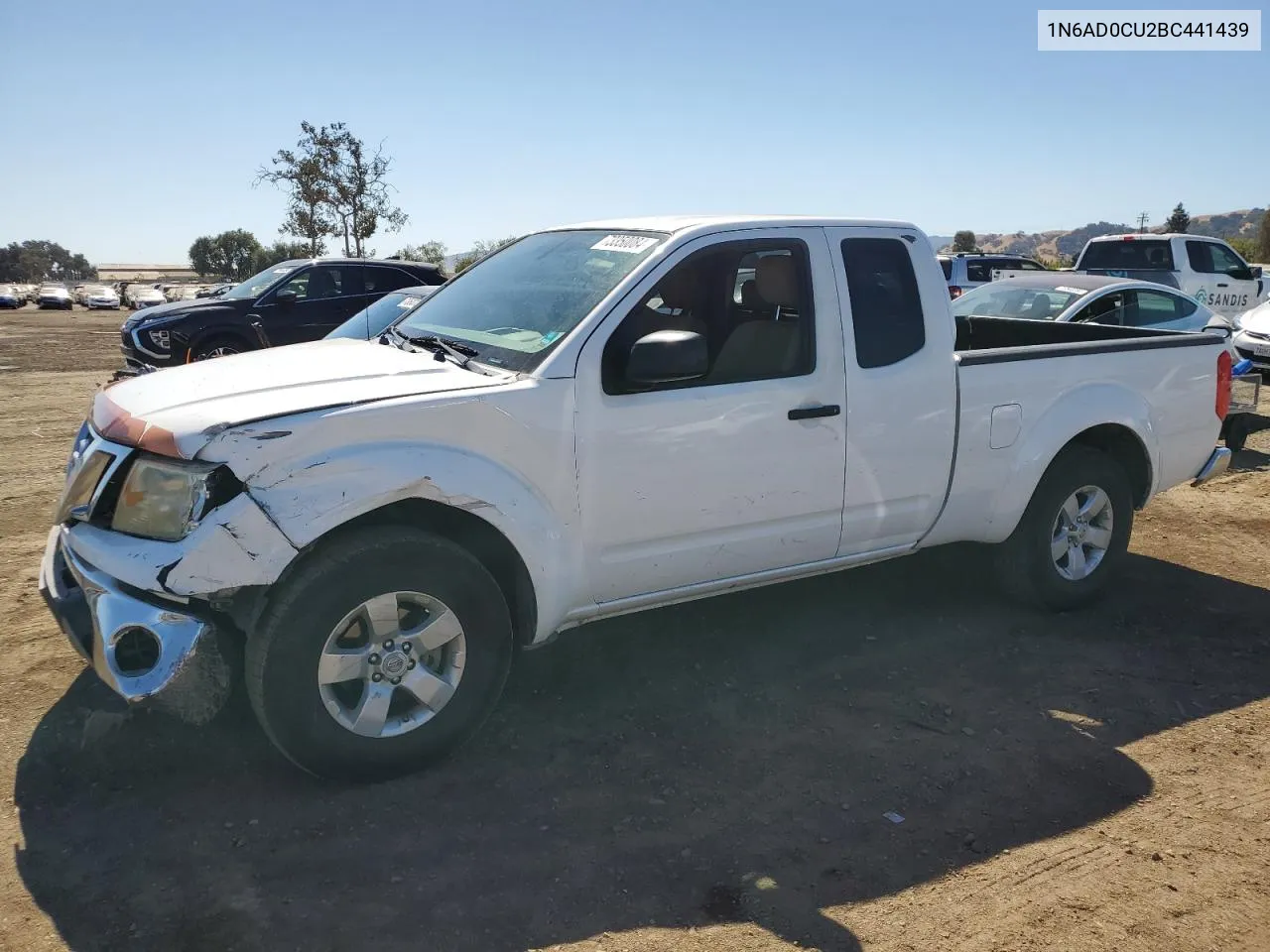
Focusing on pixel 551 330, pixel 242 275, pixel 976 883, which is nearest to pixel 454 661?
pixel 551 330

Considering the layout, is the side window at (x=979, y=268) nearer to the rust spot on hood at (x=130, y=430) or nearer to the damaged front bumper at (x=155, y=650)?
the rust spot on hood at (x=130, y=430)

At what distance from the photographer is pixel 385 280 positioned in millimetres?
13625

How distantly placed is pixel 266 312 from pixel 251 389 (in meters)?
10.0

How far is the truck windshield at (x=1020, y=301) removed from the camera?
32.4 feet

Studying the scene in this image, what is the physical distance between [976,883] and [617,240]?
270 cm

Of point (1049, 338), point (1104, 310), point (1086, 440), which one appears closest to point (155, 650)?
point (1086, 440)

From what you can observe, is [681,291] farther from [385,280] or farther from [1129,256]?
[1129,256]

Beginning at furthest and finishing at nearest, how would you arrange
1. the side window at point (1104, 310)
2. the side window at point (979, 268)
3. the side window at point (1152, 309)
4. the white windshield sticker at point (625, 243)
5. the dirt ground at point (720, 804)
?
the side window at point (979, 268) → the side window at point (1152, 309) → the side window at point (1104, 310) → the white windshield sticker at point (625, 243) → the dirt ground at point (720, 804)

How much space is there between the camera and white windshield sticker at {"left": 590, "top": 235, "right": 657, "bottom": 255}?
13.2ft

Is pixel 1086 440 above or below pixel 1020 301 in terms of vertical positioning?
below

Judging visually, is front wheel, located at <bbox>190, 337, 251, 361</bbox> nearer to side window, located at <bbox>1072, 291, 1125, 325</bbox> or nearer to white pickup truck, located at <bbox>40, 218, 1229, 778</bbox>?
white pickup truck, located at <bbox>40, 218, 1229, 778</bbox>

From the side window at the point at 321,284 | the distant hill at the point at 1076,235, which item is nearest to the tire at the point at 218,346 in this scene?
the side window at the point at 321,284

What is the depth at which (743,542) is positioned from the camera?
4.10 m

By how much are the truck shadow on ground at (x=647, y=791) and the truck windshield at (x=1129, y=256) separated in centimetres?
1169
